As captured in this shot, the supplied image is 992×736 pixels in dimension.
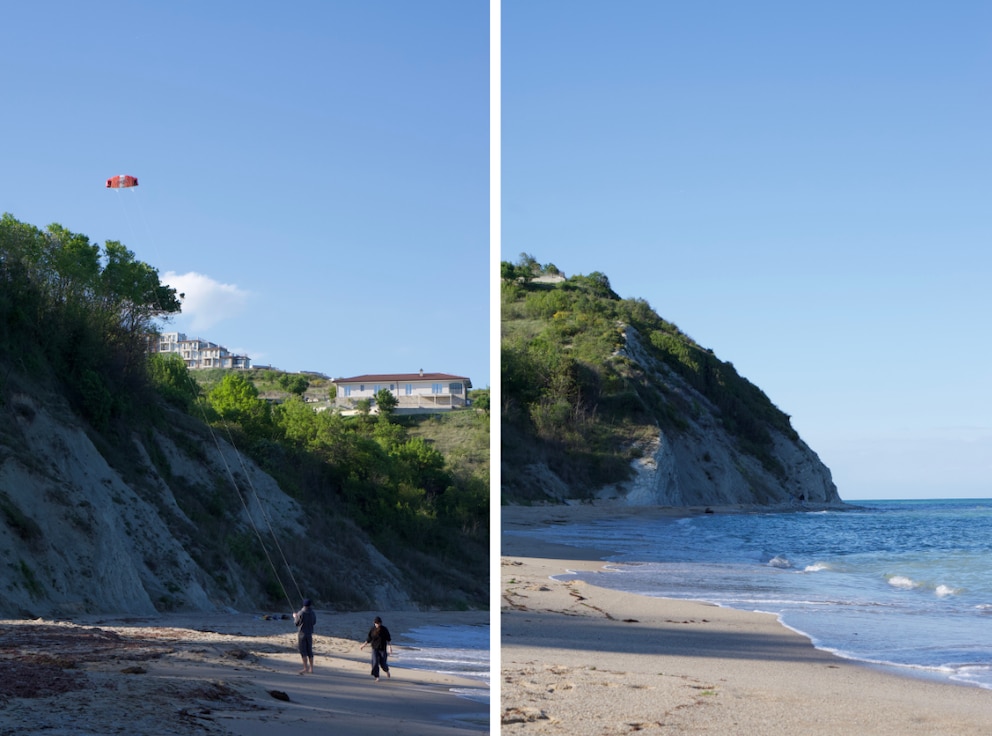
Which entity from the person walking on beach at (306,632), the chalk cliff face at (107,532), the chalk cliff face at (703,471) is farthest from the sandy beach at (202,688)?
the chalk cliff face at (703,471)

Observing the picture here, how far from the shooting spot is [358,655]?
7.91 m

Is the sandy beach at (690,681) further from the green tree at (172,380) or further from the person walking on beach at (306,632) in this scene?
the green tree at (172,380)

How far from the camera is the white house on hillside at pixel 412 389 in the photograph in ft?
106

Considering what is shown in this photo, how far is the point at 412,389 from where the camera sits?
35.2 meters

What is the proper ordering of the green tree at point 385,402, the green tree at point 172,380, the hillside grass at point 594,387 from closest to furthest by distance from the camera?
the green tree at point 172,380
the hillside grass at point 594,387
the green tree at point 385,402

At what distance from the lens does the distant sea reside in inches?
278

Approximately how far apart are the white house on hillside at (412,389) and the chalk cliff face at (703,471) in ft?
19.6

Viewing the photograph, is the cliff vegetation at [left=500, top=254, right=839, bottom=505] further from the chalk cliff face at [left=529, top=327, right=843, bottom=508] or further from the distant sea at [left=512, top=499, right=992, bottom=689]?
the distant sea at [left=512, top=499, right=992, bottom=689]

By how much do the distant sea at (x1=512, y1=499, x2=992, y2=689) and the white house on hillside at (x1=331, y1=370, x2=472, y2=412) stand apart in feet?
37.4

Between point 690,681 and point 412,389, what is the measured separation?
29.8m

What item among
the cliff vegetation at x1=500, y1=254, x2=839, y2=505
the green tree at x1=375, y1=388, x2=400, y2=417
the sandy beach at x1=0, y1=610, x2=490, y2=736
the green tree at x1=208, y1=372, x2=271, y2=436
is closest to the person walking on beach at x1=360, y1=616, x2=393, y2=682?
the sandy beach at x1=0, y1=610, x2=490, y2=736

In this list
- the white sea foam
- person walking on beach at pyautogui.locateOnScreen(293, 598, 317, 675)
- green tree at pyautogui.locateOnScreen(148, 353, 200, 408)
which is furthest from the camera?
green tree at pyautogui.locateOnScreen(148, 353, 200, 408)

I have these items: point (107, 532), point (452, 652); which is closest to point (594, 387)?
point (107, 532)

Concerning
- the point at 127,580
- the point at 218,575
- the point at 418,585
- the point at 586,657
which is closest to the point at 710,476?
the point at 418,585
